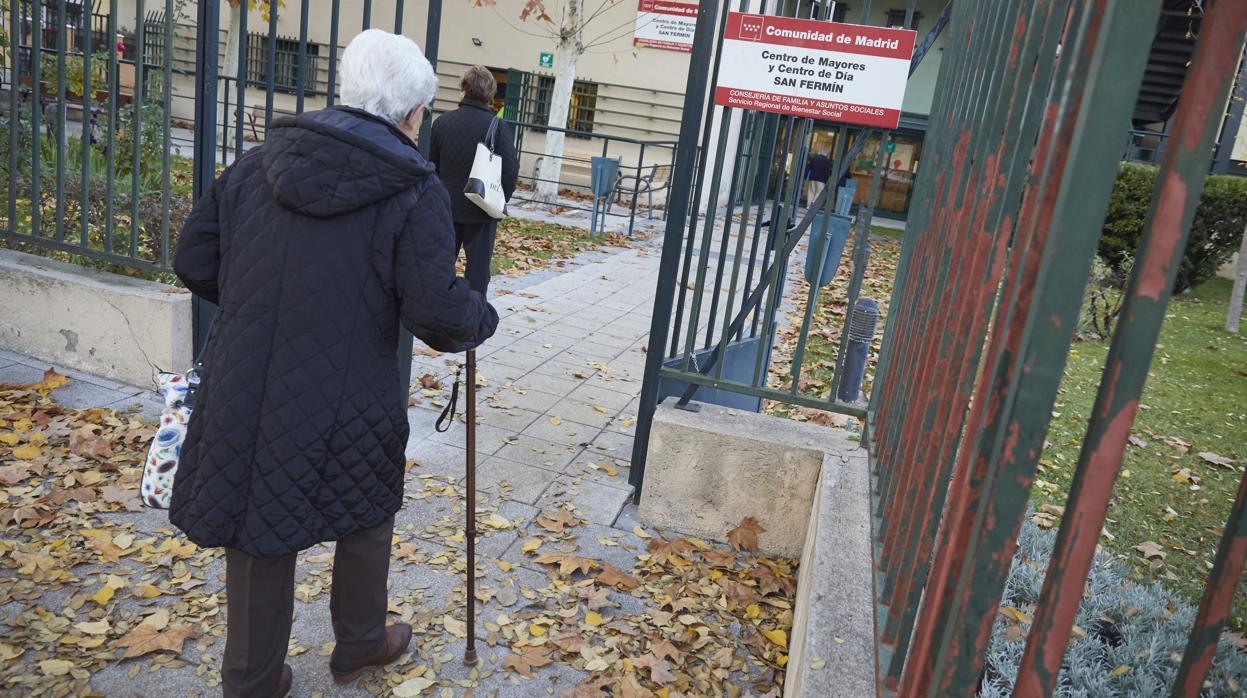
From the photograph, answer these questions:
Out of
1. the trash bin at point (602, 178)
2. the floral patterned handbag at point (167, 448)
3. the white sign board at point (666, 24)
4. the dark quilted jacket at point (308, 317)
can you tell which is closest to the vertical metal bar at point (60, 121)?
the floral patterned handbag at point (167, 448)

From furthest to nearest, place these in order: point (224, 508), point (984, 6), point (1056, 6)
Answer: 1. point (984, 6)
2. point (224, 508)
3. point (1056, 6)

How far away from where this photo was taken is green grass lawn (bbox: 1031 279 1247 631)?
14.7ft

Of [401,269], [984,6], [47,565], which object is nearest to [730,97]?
[984,6]

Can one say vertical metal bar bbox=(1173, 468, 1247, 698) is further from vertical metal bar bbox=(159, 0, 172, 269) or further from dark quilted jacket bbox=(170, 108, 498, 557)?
vertical metal bar bbox=(159, 0, 172, 269)

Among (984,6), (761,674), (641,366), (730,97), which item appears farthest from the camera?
(641,366)

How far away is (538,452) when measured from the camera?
4.90m

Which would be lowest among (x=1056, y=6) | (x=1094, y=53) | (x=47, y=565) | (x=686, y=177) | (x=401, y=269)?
(x=47, y=565)

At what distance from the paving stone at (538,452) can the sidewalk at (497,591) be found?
1cm

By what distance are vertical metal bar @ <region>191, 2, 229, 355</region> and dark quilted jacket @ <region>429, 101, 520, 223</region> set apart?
201 cm

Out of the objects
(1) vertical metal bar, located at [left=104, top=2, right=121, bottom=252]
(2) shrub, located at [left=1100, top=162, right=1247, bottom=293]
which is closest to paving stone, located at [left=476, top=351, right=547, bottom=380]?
(1) vertical metal bar, located at [left=104, top=2, right=121, bottom=252]

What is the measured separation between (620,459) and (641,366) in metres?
2.11

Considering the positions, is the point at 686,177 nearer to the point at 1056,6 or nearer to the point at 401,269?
the point at 401,269

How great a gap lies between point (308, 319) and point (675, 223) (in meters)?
Answer: 2.09

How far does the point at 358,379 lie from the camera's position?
2498 millimetres
